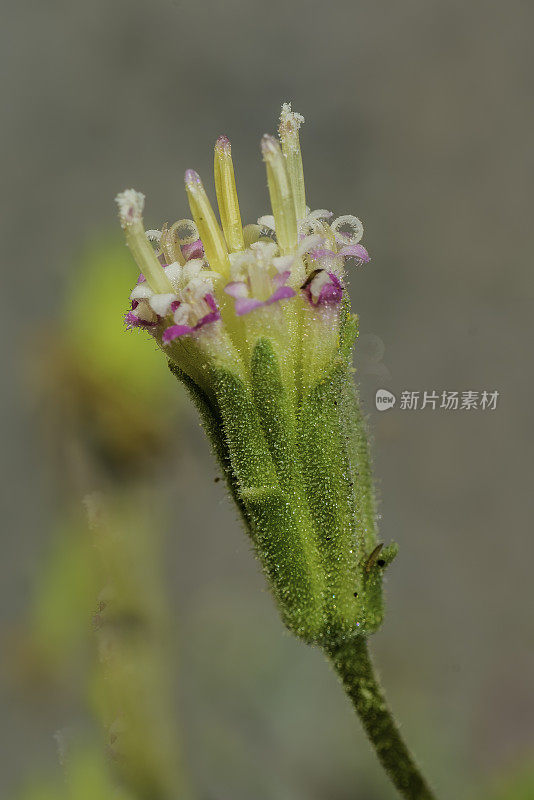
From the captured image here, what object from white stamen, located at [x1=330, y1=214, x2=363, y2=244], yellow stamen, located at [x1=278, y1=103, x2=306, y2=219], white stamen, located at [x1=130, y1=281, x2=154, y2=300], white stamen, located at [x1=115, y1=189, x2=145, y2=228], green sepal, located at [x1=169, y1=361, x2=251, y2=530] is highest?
yellow stamen, located at [x1=278, y1=103, x2=306, y2=219]

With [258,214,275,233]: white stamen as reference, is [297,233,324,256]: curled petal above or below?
below

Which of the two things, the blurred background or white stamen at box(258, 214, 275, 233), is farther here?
the blurred background

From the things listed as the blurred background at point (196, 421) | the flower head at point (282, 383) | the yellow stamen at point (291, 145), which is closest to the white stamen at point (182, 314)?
the flower head at point (282, 383)

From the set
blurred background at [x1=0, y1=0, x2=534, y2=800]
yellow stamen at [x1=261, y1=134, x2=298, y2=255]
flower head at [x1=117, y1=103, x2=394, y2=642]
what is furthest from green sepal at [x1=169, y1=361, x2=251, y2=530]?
blurred background at [x1=0, y1=0, x2=534, y2=800]

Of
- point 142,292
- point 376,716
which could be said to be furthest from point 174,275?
point 376,716

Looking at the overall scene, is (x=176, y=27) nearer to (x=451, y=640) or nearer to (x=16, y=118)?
(x=16, y=118)

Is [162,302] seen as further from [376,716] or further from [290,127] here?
[376,716]

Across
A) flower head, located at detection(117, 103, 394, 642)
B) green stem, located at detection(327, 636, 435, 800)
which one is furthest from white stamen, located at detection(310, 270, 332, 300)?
green stem, located at detection(327, 636, 435, 800)

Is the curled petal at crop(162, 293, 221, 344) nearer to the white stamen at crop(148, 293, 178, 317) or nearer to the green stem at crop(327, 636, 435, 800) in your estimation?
the white stamen at crop(148, 293, 178, 317)
